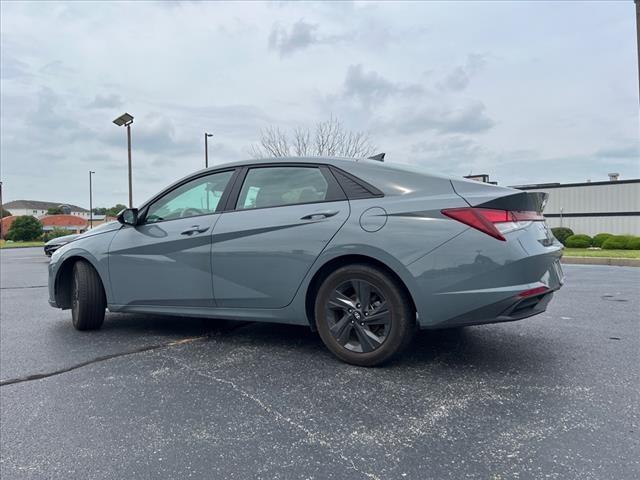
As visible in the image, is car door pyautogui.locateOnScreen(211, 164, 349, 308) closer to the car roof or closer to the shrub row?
the car roof

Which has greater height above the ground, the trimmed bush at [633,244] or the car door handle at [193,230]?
the car door handle at [193,230]

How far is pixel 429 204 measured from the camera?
3000mm

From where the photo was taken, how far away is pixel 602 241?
18.2m

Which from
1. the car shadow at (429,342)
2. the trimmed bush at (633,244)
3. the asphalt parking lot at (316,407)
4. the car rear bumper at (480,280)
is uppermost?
the car rear bumper at (480,280)

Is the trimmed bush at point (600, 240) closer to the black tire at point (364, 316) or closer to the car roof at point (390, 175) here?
the car roof at point (390, 175)

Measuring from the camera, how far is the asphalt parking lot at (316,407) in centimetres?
203

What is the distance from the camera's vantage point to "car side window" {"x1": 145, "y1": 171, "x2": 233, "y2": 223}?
394 cm

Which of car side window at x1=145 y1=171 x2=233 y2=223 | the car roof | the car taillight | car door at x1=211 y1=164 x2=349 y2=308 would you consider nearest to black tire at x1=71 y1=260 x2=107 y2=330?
car side window at x1=145 y1=171 x2=233 y2=223

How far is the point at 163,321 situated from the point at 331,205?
8.91 ft

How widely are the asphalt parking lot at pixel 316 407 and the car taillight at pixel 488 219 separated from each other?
0.98m

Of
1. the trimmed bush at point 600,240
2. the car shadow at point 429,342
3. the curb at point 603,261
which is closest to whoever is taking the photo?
the car shadow at point 429,342

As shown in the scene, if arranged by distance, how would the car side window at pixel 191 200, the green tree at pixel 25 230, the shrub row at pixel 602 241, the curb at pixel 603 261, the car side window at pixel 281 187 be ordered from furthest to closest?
the green tree at pixel 25 230, the shrub row at pixel 602 241, the curb at pixel 603 261, the car side window at pixel 191 200, the car side window at pixel 281 187

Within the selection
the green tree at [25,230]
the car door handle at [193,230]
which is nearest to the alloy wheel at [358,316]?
the car door handle at [193,230]

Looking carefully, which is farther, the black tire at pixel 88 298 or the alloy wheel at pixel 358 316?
the black tire at pixel 88 298
